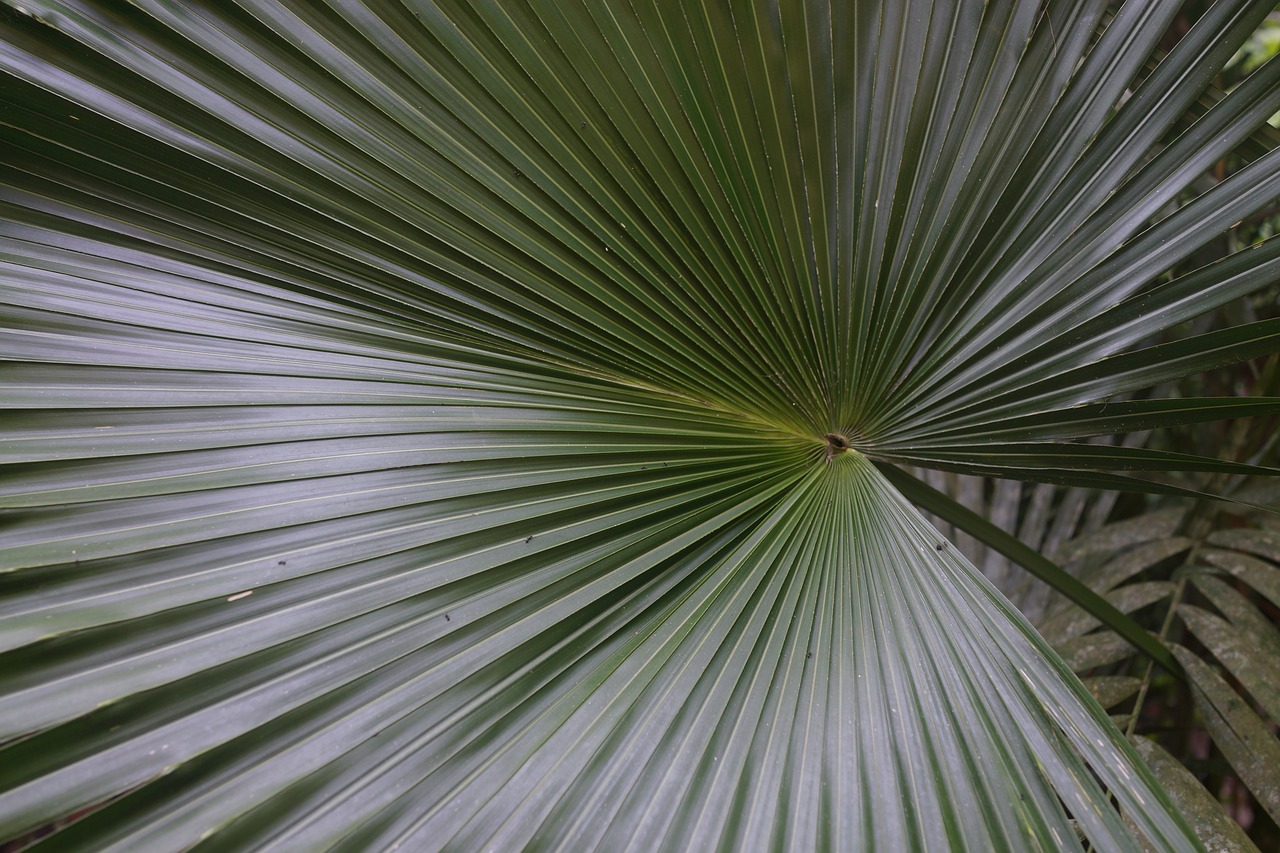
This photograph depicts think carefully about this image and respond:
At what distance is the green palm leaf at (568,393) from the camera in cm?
64

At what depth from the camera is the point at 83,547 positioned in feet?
2.11

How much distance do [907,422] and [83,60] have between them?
100cm

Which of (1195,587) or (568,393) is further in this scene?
(1195,587)

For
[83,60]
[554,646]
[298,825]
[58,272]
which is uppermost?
[83,60]

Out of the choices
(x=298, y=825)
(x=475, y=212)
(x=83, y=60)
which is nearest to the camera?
(x=298, y=825)

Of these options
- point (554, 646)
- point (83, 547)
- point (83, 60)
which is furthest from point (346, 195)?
point (554, 646)

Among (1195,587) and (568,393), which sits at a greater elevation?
(568,393)

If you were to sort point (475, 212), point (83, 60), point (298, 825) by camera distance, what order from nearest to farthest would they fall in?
point (298, 825)
point (83, 60)
point (475, 212)

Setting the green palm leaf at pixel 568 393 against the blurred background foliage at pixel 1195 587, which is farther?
the blurred background foliage at pixel 1195 587

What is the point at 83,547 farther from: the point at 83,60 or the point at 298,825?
the point at 83,60

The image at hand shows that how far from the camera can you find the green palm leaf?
0.64 metres

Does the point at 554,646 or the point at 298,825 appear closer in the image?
the point at 298,825

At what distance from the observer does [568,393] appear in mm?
886

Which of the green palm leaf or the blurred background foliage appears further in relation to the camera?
the blurred background foliage
